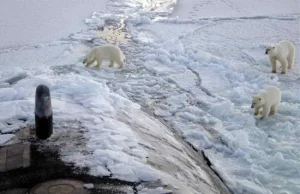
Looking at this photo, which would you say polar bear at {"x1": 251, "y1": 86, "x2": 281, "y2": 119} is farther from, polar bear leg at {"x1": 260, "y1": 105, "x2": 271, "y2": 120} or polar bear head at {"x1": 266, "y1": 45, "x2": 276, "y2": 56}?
polar bear head at {"x1": 266, "y1": 45, "x2": 276, "y2": 56}

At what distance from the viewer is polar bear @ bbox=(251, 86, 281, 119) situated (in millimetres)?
6645

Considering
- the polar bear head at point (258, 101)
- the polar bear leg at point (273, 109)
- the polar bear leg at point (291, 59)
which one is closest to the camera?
the polar bear head at point (258, 101)

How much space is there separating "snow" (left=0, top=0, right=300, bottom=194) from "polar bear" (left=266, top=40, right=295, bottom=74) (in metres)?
0.24

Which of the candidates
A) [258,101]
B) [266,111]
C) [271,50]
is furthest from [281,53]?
[258,101]

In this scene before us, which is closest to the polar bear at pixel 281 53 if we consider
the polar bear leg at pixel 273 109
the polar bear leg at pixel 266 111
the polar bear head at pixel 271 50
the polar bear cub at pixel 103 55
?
the polar bear head at pixel 271 50

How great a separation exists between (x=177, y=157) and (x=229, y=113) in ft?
7.94

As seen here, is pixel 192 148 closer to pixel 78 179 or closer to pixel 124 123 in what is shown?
pixel 124 123

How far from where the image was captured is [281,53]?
28.6ft

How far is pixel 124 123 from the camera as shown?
17.1 ft

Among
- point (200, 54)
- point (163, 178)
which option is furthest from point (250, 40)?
point (163, 178)

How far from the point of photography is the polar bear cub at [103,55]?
28.0ft

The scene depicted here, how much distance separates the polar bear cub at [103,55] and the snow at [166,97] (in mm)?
252

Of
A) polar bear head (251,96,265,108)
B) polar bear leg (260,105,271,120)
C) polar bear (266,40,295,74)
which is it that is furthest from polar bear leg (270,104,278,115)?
polar bear (266,40,295,74)

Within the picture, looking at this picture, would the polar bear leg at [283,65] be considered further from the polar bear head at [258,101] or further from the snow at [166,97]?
→ the polar bear head at [258,101]
